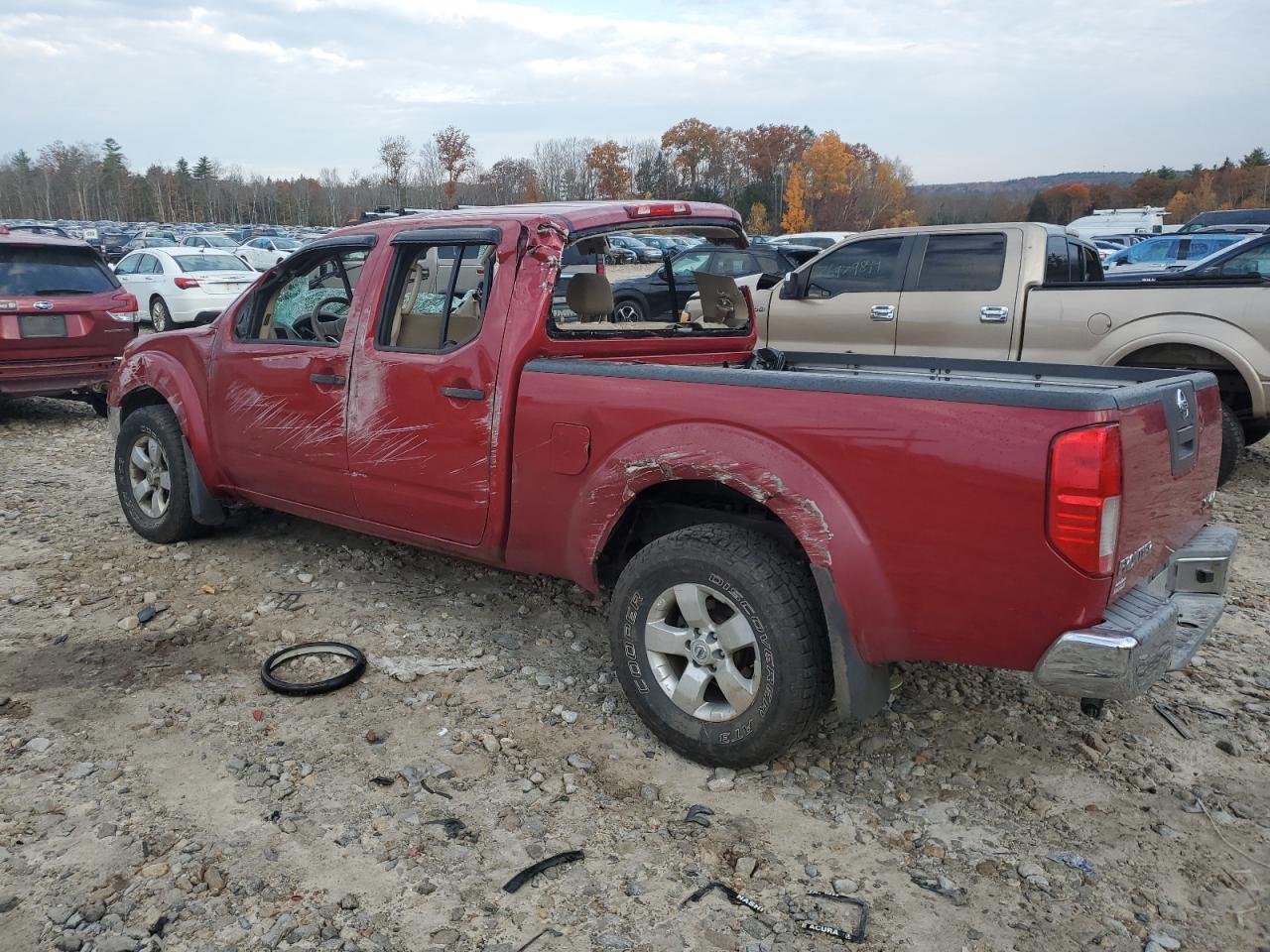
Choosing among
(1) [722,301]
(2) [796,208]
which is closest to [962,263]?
(1) [722,301]

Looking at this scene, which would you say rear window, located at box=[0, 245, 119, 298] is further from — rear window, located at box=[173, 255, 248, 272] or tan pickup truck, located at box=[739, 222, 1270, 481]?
rear window, located at box=[173, 255, 248, 272]

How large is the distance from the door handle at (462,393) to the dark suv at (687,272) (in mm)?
1123

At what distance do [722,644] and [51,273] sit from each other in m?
8.54

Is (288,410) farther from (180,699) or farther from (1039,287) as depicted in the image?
(1039,287)

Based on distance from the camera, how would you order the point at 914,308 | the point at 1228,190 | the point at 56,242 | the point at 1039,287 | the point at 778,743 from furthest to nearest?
1. the point at 1228,190
2. the point at 56,242
3. the point at 914,308
4. the point at 1039,287
5. the point at 778,743

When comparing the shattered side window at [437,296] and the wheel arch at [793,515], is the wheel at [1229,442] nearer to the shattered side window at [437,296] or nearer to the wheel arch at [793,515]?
the wheel arch at [793,515]

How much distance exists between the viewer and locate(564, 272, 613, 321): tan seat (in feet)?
13.8

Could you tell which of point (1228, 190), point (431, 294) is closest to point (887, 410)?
point (431, 294)

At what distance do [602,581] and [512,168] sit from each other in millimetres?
93836

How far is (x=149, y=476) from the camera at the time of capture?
18.0 feet

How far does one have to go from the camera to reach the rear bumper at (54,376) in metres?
8.44

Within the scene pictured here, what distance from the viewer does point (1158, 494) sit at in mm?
2707

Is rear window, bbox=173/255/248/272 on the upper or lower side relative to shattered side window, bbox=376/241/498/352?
upper

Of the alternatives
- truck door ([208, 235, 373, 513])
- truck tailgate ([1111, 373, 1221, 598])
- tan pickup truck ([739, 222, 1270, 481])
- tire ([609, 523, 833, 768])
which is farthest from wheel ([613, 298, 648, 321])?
truck tailgate ([1111, 373, 1221, 598])
